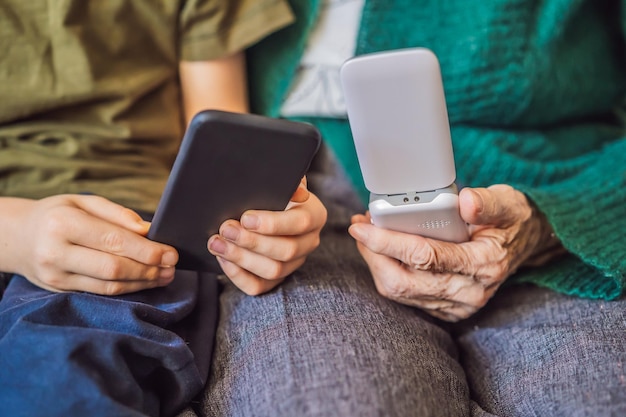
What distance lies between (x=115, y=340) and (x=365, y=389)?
195 millimetres

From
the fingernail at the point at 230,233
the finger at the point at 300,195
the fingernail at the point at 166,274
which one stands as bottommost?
the fingernail at the point at 166,274

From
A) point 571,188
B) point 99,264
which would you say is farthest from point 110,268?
point 571,188

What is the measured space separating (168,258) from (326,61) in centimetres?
36

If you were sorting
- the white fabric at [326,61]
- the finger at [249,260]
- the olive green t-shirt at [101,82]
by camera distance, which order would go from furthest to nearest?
the white fabric at [326,61], the olive green t-shirt at [101,82], the finger at [249,260]

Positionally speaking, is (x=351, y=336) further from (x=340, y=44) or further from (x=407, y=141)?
(x=340, y=44)

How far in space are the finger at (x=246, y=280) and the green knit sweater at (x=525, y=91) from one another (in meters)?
0.24

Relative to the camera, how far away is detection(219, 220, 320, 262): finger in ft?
1.89

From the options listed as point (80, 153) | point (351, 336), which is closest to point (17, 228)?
point (80, 153)

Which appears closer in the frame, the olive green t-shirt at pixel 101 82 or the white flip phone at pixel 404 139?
the white flip phone at pixel 404 139

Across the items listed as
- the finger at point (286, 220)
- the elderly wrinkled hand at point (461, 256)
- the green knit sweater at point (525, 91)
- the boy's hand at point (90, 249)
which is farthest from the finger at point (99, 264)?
the green knit sweater at point (525, 91)

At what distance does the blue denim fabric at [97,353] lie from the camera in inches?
19.1

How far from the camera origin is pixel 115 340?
510 mm

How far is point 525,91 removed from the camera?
76 cm

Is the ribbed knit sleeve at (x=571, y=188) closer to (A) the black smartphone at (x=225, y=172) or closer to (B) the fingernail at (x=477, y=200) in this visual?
(B) the fingernail at (x=477, y=200)
